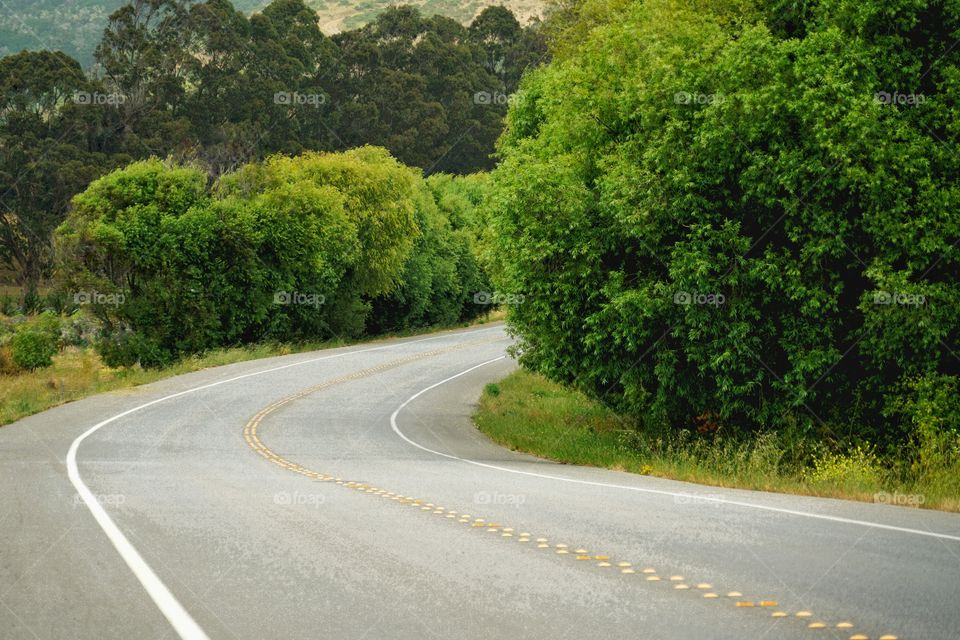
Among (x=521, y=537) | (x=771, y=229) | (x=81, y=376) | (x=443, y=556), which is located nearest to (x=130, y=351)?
(x=81, y=376)

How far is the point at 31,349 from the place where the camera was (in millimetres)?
35938

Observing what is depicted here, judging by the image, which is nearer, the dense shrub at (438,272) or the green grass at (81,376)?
the green grass at (81,376)

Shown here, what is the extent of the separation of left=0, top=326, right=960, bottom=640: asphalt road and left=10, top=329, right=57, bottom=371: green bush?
20.8 metres

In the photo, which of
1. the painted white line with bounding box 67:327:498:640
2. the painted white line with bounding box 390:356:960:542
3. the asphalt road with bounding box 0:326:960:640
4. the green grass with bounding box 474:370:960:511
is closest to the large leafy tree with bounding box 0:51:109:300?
the green grass with bounding box 474:370:960:511

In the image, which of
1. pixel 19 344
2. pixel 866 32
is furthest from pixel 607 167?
pixel 19 344

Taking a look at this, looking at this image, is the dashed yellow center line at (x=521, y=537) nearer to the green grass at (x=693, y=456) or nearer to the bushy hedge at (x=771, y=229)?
the green grass at (x=693, y=456)

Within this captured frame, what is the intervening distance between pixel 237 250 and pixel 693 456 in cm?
2731

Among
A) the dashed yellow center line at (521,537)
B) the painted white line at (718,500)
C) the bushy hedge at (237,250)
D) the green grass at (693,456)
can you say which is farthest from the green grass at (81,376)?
the green grass at (693,456)

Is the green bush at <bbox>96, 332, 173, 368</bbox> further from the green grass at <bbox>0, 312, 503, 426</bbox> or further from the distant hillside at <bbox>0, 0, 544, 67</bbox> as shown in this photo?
the distant hillside at <bbox>0, 0, 544, 67</bbox>

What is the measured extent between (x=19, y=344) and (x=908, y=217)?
98.3 ft

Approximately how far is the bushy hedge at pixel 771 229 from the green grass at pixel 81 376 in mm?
14159

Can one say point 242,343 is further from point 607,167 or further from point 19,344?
point 607,167

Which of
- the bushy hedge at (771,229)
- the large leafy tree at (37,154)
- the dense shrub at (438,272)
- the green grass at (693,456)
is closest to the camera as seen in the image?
the green grass at (693,456)

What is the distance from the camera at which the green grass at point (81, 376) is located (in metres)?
27.1
